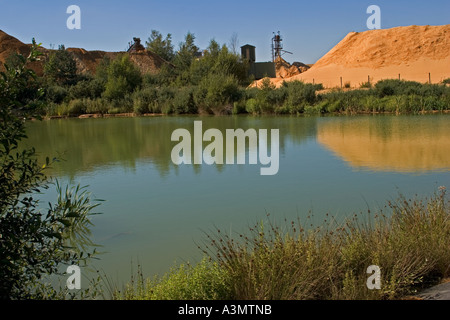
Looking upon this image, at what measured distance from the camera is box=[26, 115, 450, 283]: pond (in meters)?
5.64

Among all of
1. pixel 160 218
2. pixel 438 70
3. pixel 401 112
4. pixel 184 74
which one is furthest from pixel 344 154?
pixel 438 70

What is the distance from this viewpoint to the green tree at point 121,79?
37.2 metres

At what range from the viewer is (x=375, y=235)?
12.8 feet

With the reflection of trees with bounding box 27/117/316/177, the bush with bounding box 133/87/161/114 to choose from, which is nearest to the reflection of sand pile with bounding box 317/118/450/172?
the reflection of trees with bounding box 27/117/316/177

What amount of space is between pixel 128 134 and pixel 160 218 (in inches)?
509

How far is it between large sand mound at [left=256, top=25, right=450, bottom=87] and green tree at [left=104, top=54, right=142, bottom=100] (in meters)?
13.7

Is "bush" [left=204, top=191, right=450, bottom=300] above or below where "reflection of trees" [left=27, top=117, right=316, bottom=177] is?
below

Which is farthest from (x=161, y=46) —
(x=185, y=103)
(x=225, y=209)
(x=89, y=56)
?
(x=225, y=209)

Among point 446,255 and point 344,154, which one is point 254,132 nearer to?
point 344,154
